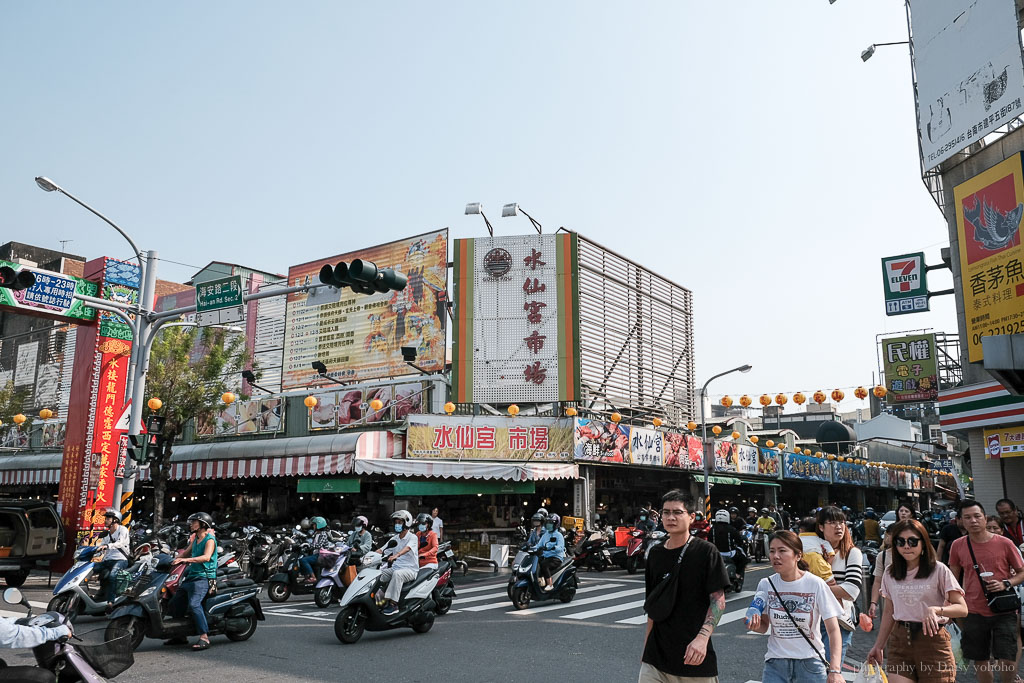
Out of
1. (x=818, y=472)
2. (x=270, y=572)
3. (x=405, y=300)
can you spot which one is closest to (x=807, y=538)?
(x=270, y=572)

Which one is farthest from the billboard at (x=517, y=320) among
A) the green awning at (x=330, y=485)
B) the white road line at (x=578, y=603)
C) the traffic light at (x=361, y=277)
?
the traffic light at (x=361, y=277)

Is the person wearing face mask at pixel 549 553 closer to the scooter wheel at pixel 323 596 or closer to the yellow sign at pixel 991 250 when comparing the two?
the scooter wheel at pixel 323 596

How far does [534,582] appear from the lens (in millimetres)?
13117

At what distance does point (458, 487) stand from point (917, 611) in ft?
62.5

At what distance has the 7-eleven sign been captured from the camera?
23609 millimetres

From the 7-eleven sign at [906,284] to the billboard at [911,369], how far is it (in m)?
10.6

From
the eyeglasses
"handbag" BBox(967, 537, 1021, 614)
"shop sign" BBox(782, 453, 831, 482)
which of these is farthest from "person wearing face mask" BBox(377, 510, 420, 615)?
"shop sign" BBox(782, 453, 831, 482)

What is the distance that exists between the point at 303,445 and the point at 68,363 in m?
22.9

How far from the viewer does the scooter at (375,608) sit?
960cm

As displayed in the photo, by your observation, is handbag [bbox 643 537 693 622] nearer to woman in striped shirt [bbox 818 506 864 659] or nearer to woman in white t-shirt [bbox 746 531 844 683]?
woman in white t-shirt [bbox 746 531 844 683]

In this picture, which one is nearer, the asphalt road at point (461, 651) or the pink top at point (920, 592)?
the pink top at point (920, 592)

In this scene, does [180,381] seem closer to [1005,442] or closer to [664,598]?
[664,598]

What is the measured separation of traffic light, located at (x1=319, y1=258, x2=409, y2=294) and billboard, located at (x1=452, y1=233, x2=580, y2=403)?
52.5 feet

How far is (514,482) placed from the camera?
2456cm
